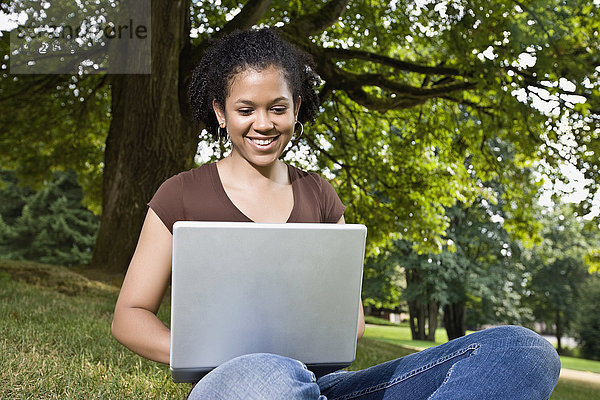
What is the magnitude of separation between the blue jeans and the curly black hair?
96 centimetres

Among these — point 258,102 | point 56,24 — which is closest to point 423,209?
point 56,24

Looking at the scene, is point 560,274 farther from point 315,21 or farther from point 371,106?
point 315,21

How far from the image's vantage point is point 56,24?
857cm

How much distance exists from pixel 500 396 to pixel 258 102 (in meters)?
1.12

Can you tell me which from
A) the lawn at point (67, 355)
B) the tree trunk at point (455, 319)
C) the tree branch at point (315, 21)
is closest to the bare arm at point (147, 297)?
the lawn at point (67, 355)

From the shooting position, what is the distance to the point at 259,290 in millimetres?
1392

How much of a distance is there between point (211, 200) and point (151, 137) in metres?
5.11

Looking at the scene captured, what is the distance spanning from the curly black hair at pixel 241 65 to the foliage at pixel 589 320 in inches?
984

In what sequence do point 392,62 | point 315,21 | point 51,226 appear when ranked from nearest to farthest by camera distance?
point 315,21 < point 392,62 < point 51,226

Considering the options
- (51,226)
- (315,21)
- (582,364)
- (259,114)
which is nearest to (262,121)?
(259,114)

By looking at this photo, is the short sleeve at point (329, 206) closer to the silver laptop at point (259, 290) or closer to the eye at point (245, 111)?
the eye at point (245, 111)

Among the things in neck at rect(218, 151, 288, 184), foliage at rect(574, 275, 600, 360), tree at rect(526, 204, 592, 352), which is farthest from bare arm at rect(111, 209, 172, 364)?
foliage at rect(574, 275, 600, 360)

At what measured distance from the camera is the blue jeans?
53.7 inches

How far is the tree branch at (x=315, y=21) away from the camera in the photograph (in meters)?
7.56
